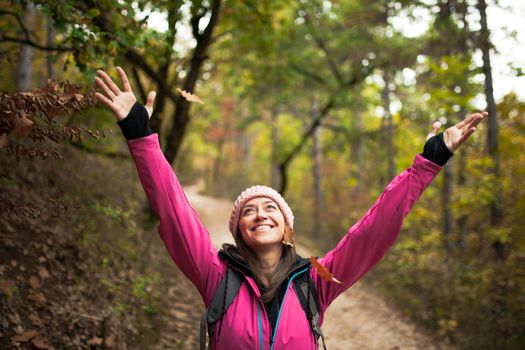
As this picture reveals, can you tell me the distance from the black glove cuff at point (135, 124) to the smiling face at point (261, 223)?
0.84 meters

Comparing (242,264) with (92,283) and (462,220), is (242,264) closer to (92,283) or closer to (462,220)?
(92,283)

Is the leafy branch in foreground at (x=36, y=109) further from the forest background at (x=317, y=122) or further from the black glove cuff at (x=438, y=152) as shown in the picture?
the black glove cuff at (x=438, y=152)

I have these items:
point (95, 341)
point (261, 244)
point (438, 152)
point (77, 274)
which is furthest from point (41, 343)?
point (438, 152)

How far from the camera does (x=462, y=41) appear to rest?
364 inches

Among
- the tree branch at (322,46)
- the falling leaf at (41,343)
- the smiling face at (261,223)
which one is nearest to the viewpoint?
the smiling face at (261,223)

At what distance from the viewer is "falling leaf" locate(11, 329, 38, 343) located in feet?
12.7

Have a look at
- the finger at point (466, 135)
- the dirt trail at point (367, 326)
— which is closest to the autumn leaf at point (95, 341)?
the finger at point (466, 135)

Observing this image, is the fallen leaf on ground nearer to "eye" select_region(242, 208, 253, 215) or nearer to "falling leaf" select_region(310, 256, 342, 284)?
"eye" select_region(242, 208, 253, 215)

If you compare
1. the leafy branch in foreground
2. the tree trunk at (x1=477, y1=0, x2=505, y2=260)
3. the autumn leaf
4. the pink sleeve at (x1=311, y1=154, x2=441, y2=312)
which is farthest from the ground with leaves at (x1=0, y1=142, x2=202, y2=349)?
the tree trunk at (x1=477, y1=0, x2=505, y2=260)

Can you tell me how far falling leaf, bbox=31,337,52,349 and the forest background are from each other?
19 centimetres

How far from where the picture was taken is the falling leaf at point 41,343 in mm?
3984

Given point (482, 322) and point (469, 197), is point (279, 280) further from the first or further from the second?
point (469, 197)

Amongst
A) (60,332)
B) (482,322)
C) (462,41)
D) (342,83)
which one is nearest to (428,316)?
(482,322)

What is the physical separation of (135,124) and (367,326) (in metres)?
7.74
